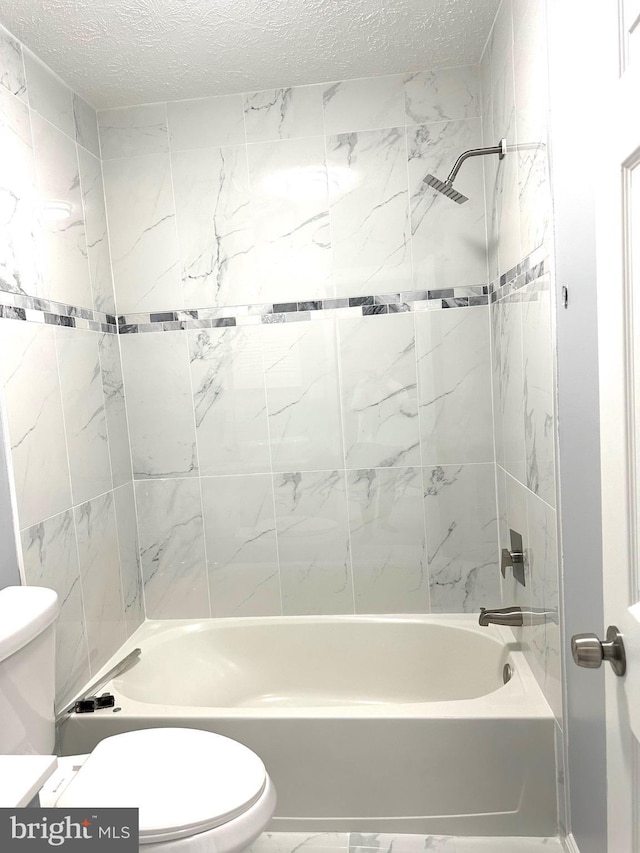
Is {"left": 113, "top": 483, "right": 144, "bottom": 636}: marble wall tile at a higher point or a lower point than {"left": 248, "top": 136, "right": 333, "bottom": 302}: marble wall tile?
lower

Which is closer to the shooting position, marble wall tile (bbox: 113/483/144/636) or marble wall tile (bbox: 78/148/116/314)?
marble wall tile (bbox: 78/148/116/314)

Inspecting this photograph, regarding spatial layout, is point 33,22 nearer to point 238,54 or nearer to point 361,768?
point 238,54

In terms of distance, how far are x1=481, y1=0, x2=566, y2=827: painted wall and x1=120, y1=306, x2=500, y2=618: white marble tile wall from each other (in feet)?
0.72

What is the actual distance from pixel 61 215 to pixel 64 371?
1.86ft

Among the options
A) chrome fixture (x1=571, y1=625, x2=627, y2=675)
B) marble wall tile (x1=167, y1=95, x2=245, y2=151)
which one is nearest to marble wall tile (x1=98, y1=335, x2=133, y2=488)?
marble wall tile (x1=167, y1=95, x2=245, y2=151)

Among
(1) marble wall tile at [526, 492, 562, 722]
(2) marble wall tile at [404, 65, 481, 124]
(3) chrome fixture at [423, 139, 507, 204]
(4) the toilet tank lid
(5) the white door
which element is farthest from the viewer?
(2) marble wall tile at [404, 65, 481, 124]

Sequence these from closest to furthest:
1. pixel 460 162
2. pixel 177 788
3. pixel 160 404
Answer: pixel 177 788, pixel 460 162, pixel 160 404

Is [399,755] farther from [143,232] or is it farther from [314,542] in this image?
[143,232]

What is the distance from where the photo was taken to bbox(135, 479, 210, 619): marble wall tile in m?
2.73

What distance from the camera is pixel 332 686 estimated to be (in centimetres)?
260

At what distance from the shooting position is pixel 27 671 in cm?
161

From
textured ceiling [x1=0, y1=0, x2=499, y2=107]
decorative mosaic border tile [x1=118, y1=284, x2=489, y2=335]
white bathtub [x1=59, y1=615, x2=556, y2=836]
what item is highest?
textured ceiling [x1=0, y1=0, x2=499, y2=107]

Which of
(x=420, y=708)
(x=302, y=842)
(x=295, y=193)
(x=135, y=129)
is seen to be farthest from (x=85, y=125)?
(x=302, y=842)

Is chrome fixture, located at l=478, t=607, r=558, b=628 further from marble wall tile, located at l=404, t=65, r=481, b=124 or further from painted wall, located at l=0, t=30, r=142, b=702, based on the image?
marble wall tile, located at l=404, t=65, r=481, b=124
